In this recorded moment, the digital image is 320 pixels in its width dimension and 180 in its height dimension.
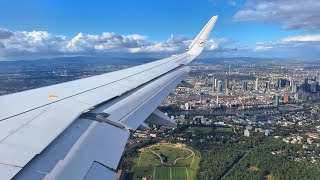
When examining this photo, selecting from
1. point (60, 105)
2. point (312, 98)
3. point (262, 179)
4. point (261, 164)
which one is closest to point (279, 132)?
point (261, 164)

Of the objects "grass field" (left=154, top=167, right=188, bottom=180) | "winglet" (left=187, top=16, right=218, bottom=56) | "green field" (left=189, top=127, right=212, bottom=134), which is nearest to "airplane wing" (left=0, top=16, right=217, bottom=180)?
"winglet" (left=187, top=16, right=218, bottom=56)

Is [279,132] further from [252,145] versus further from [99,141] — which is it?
[99,141]

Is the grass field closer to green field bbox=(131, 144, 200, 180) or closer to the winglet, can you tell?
green field bbox=(131, 144, 200, 180)

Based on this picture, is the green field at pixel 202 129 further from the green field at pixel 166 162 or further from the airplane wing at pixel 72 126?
the airplane wing at pixel 72 126

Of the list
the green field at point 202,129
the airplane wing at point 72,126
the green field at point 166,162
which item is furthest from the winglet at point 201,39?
the green field at point 202,129

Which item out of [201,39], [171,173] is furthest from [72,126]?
[171,173]

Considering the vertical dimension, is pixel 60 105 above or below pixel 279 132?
above
